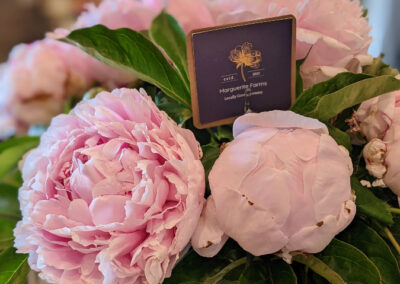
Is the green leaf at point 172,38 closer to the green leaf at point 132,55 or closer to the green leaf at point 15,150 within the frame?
the green leaf at point 132,55

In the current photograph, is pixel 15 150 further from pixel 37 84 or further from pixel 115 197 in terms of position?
pixel 115 197

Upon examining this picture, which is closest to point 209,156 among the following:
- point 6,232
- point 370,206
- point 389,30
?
point 370,206

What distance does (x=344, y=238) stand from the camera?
18.1 inches

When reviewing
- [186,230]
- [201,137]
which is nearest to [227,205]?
[186,230]

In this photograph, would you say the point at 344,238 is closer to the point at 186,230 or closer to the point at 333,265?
the point at 333,265

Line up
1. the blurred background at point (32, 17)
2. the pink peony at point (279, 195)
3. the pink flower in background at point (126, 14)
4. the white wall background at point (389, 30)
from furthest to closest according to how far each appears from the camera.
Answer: the blurred background at point (32, 17), the white wall background at point (389, 30), the pink flower in background at point (126, 14), the pink peony at point (279, 195)

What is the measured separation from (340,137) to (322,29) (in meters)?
0.12

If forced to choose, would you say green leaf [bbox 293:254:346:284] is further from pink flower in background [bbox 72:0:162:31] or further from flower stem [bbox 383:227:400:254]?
pink flower in background [bbox 72:0:162:31]

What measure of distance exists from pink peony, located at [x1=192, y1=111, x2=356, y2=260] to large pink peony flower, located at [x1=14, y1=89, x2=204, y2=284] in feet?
0.07

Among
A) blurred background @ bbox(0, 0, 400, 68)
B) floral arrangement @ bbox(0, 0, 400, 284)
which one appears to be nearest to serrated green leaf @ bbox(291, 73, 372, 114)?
floral arrangement @ bbox(0, 0, 400, 284)

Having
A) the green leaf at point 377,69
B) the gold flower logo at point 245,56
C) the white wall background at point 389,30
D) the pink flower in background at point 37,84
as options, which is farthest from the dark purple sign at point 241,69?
the white wall background at point 389,30

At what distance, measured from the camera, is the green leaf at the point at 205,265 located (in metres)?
0.44

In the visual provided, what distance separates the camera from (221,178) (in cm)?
41

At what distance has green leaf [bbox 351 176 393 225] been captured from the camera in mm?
436
